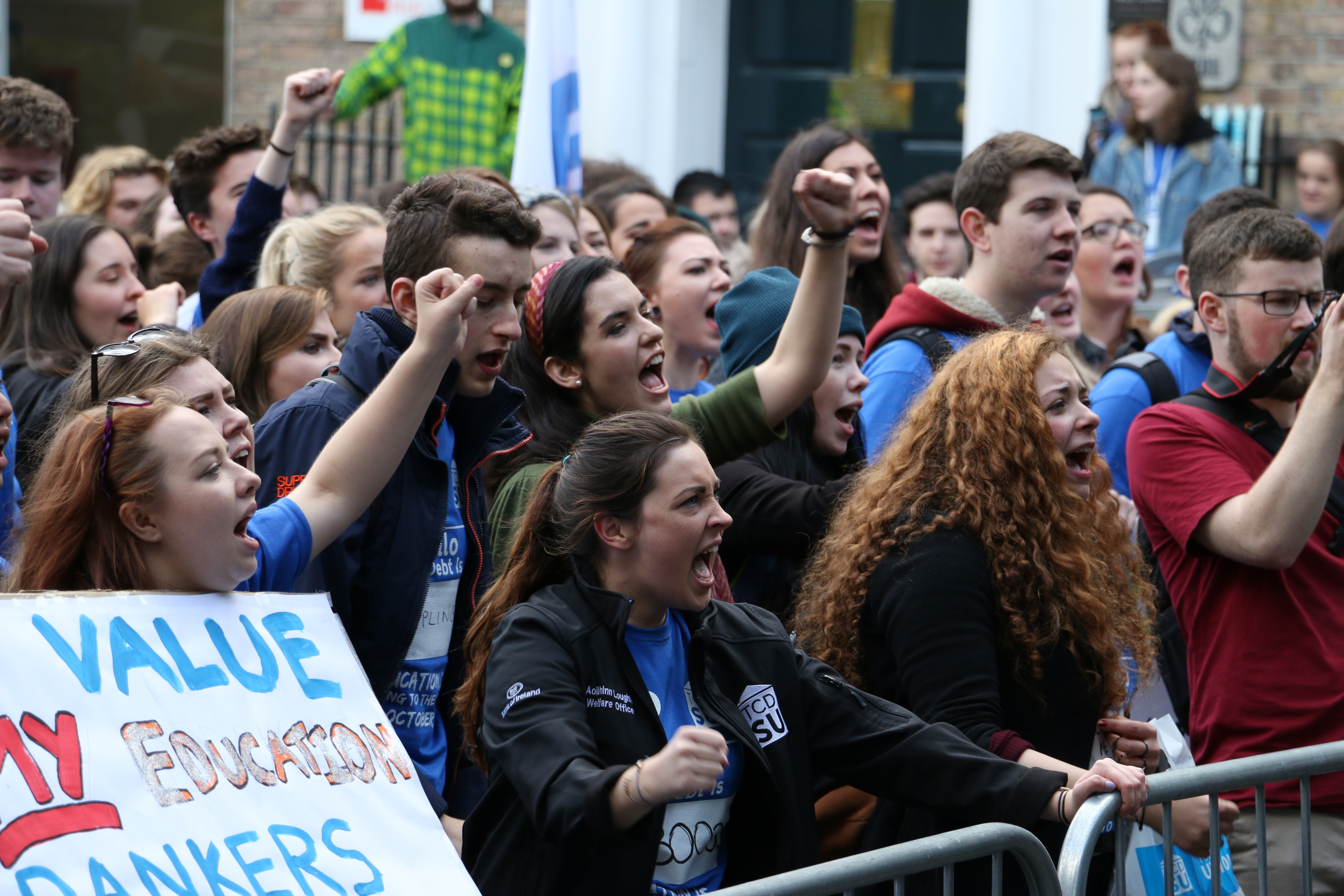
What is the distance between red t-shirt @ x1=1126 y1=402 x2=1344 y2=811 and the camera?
347 cm

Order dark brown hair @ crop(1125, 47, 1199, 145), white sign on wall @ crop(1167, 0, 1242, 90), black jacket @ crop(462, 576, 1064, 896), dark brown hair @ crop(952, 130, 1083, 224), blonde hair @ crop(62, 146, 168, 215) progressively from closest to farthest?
1. black jacket @ crop(462, 576, 1064, 896)
2. dark brown hair @ crop(952, 130, 1083, 224)
3. blonde hair @ crop(62, 146, 168, 215)
4. dark brown hair @ crop(1125, 47, 1199, 145)
5. white sign on wall @ crop(1167, 0, 1242, 90)

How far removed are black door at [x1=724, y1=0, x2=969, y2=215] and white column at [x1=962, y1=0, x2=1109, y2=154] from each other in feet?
2.67

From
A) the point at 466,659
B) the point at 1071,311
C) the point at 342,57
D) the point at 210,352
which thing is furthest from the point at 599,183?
the point at 466,659

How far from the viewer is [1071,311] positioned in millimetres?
5418

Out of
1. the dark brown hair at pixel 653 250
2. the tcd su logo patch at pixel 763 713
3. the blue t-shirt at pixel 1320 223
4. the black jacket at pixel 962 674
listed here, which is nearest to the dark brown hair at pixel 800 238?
the dark brown hair at pixel 653 250

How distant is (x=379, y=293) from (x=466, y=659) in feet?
5.78

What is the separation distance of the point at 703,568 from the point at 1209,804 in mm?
1036

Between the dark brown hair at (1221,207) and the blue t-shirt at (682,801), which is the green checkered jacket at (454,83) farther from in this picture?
the blue t-shirt at (682,801)

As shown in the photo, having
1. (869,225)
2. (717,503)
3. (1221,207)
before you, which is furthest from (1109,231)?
(717,503)

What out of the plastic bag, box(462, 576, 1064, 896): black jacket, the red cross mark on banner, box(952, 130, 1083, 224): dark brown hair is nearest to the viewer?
the red cross mark on banner

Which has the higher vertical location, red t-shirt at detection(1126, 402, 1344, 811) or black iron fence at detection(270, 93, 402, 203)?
black iron fence at detection(270, 93, 402, 203)

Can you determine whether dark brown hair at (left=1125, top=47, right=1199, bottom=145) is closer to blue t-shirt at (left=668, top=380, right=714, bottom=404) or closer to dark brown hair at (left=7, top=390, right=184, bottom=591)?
blue t-shirt at (left=668, top=380, right=714, bottom=404)

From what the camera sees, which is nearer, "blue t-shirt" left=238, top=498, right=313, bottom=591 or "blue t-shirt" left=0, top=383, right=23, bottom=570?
"blue t-shirt" left=238, top=498, right=313, bottom=591

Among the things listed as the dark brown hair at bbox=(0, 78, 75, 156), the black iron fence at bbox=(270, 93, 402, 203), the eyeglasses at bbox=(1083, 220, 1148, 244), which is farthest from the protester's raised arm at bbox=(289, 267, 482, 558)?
the black iron fence at bbox=(270, 93, 402, 203)
